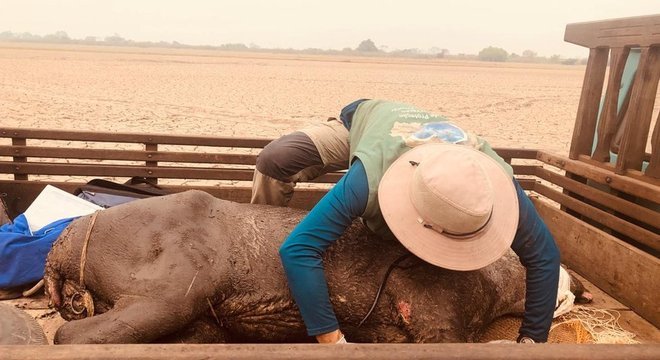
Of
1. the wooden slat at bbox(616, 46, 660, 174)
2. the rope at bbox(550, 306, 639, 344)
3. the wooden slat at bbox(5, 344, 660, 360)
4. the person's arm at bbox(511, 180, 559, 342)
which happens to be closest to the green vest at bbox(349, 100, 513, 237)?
the person's arm at bbox(511, 180, 559, 342)

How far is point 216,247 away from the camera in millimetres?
3072

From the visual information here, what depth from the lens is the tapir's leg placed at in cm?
265

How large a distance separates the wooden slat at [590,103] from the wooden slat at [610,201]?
0.88 feet

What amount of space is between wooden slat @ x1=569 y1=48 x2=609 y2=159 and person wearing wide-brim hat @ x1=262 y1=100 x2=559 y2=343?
213 cm

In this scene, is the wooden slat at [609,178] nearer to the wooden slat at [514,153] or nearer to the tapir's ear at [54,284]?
the wooden slat at [514,153]

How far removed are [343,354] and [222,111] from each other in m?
→ 17.2

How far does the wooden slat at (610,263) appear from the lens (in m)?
3.59

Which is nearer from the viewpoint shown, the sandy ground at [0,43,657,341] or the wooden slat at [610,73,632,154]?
the wooden slat at [610,73,632,154]

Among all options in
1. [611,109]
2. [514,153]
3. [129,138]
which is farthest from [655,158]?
[129,138]

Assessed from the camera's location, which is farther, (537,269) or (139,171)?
(139,171)

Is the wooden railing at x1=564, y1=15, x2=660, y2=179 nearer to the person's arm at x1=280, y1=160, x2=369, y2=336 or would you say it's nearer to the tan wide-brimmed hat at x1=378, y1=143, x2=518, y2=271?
the tan wide-brimmed hat at x1=378, y1=143, x2=518, y2=271

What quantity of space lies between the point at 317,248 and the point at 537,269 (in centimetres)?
110

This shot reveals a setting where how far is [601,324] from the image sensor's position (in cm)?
357

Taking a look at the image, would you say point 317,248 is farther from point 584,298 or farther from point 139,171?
point 139,171
